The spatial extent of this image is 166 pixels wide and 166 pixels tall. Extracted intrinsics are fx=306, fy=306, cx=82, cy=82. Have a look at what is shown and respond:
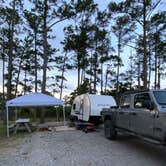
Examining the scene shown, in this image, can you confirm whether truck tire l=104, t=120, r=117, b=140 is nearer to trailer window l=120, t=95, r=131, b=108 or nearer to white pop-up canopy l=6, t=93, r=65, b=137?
trailer window l=120, t=95, r=131, b=108

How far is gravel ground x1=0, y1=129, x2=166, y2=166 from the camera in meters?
8.89

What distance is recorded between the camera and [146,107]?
9.12m

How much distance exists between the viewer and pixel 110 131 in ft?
42.9

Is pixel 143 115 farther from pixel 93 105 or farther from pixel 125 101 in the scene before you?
pixel 93 105

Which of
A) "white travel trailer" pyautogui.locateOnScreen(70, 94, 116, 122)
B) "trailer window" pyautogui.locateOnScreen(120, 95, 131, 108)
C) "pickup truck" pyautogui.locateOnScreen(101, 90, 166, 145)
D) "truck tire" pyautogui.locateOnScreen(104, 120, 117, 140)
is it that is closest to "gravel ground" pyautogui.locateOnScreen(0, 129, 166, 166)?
"truck tire" pyautogui.locateOnScreen(104, 120, 117, 140)

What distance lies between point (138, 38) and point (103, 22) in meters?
7.49

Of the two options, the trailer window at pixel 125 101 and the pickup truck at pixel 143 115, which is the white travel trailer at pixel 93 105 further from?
the trailer window at pixel 125 101

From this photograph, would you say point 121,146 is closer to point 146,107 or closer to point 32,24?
point 146,107

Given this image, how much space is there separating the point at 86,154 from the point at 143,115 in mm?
2342

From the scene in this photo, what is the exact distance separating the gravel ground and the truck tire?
0.87ft

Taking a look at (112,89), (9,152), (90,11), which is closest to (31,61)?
(90,11)

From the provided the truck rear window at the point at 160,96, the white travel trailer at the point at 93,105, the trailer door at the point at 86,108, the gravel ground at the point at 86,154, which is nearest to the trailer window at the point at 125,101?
the gravel ground at the point at 86,154

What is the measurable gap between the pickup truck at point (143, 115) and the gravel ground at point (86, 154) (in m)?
0.67

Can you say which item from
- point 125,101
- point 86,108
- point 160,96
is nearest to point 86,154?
point 125,101
